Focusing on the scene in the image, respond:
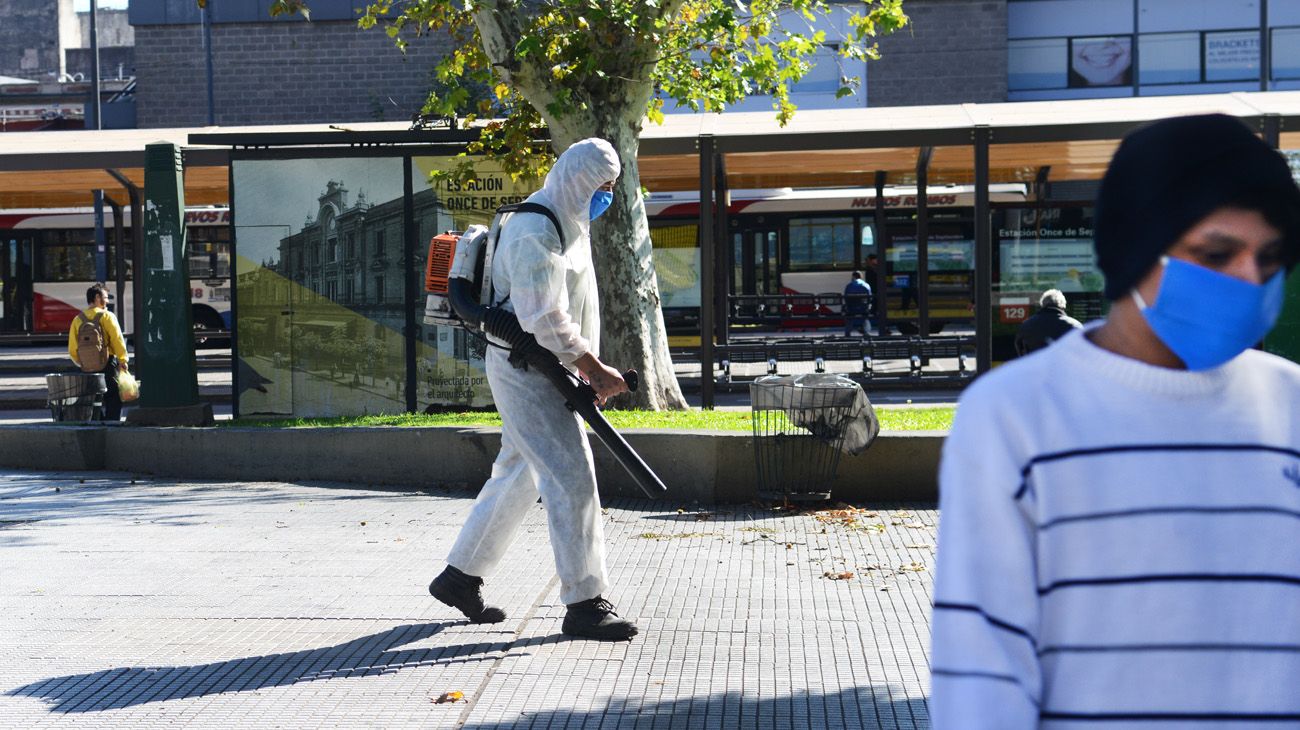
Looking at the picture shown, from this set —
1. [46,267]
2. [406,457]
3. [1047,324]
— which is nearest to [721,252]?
[1047,324]

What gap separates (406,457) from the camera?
10.5 m

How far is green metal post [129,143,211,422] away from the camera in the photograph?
1196 cm

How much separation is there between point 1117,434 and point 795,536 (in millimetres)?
6518

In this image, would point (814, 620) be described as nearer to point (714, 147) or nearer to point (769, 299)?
point (714, 147)

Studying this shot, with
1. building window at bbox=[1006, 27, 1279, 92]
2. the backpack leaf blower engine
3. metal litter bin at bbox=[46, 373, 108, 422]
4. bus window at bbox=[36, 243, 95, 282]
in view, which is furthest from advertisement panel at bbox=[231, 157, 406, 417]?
building window at bbox=[1006, 27, 1279, 92]

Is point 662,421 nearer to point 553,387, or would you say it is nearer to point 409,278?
point 409,278

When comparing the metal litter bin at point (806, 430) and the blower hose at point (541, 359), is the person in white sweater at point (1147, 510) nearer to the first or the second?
the blower hose at point (541, 359)

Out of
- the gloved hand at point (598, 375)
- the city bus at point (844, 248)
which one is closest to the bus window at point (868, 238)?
the city bus at point (844, 248)

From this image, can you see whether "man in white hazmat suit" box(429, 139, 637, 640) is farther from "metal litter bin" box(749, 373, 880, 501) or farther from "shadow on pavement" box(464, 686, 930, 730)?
"metal litter bin" box(749, 373, 880, 501)

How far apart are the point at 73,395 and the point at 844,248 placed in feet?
57.0

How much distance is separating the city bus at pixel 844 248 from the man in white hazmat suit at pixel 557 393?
1992 cm

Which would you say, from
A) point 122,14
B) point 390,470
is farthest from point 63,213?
point 122,14

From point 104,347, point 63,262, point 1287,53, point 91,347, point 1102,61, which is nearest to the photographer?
point 91,347

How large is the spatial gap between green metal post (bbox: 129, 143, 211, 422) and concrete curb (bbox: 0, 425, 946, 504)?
0.57 metres
